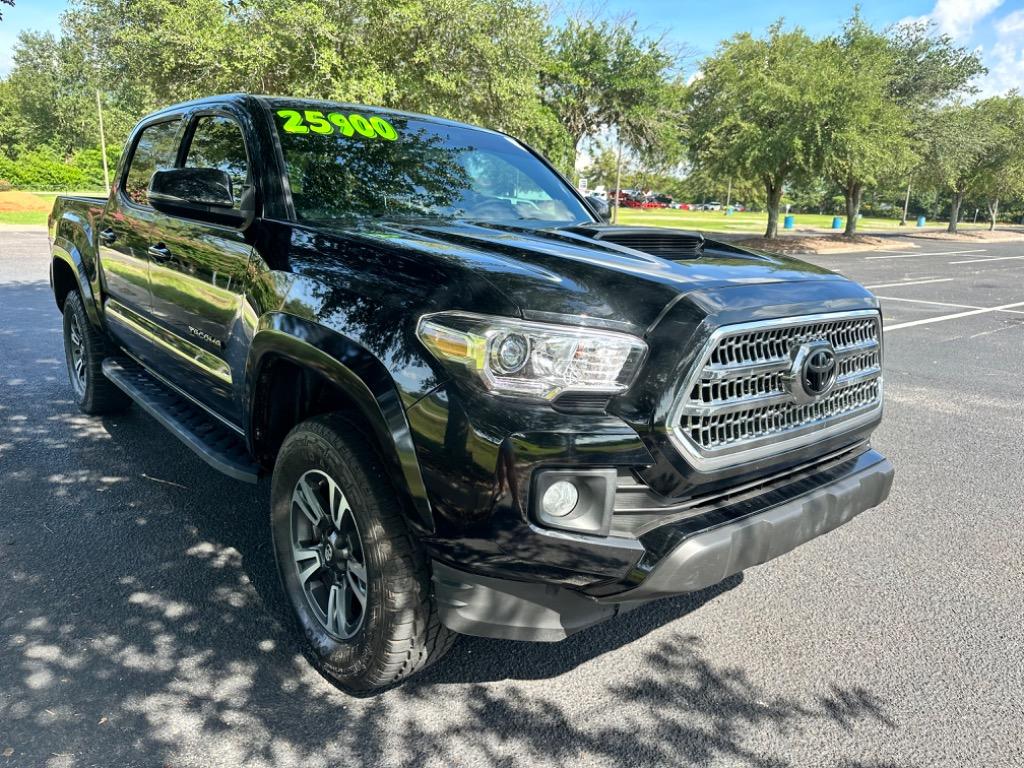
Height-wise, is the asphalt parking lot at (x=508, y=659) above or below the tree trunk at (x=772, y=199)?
below

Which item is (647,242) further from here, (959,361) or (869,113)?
(869,113)

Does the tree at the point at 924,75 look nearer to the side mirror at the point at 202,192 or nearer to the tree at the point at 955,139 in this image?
the tree at the point at 955,139

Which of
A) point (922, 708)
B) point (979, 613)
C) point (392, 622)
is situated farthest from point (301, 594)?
point (979, 613)

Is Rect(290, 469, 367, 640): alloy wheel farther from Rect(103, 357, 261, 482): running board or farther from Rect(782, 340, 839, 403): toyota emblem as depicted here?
Rect(782, 340, 839, 403): toyota emblem

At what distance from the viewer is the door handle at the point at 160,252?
3580 mm

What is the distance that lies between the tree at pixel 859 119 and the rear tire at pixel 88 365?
23.0 meters

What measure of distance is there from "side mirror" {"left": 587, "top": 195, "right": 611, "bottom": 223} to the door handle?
220 cm

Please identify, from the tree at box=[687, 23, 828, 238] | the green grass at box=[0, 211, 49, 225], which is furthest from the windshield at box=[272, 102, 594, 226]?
the green grass at box=[0, 211, 49, 225]

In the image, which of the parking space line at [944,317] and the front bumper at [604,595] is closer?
the front bumper at [604,595]

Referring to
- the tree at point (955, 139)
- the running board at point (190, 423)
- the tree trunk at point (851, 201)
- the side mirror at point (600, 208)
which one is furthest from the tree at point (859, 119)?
the running board at point (190, 423)

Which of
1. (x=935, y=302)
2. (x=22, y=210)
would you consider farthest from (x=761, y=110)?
(x=22, y=210)

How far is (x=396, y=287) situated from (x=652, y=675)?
1619 millimetres

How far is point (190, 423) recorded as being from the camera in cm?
359

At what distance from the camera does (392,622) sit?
88.8 inches
